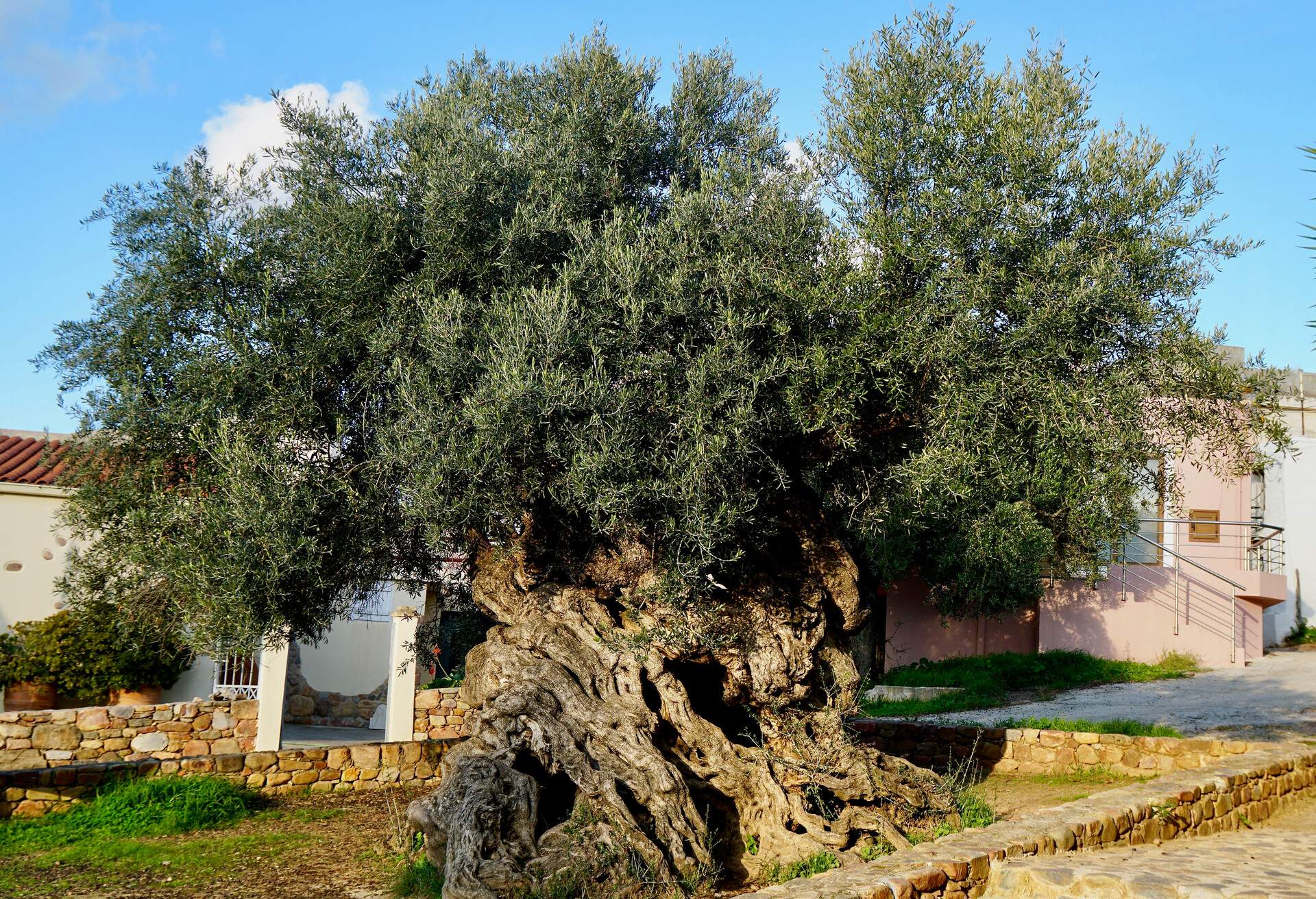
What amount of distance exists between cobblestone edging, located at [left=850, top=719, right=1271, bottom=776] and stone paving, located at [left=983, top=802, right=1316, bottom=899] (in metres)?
3.53

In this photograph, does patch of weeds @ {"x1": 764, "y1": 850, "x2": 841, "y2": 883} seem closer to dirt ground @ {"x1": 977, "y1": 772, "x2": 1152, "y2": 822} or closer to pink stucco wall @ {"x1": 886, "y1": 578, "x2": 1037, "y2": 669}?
dirt ground @ {"x1": 977, "y1": 772, "x2": 1152, "y2": 822}

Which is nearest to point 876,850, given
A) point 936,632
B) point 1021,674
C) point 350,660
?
point 1021,674

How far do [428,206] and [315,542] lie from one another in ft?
10.4

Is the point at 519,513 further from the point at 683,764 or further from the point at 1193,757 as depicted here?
the point at 1193,757

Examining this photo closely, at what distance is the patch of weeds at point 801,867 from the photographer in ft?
28.8

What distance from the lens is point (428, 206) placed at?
9359 millimetres

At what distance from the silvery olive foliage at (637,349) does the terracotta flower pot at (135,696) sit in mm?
6848

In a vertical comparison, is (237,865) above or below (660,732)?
below

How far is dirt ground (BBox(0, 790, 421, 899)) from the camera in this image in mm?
8969

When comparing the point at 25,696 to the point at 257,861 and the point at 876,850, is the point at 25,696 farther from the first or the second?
the point at 876,850

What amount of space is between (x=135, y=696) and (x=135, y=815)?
568cm

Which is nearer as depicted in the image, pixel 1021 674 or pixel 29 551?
pixel 29 551

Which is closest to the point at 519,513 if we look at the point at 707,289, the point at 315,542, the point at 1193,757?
the point at 315,542

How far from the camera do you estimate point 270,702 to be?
558 inches
